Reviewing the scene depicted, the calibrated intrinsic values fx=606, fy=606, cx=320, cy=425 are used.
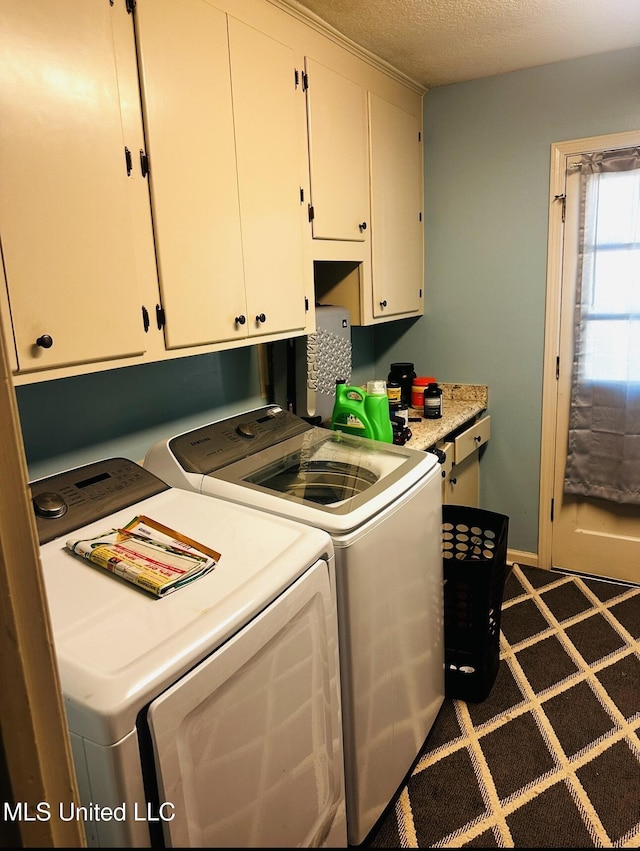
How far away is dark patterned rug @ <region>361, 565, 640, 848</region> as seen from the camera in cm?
171

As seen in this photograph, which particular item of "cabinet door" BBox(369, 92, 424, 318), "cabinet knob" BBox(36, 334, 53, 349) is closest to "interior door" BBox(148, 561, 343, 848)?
"cabinet knob" BBox(36, 334, 53, 349)

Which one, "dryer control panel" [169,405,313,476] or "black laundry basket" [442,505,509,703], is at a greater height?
"dryer control panel" [169,405,313,476]

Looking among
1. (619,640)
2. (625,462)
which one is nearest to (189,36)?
(625,462)

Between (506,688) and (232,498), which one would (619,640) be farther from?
(232,498)

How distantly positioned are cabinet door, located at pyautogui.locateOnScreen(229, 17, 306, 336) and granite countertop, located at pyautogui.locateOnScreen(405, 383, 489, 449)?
0.73 metres

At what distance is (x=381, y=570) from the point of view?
159 cm

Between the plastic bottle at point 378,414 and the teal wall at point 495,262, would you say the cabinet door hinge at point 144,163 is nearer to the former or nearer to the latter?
the teal wall at point 495,262

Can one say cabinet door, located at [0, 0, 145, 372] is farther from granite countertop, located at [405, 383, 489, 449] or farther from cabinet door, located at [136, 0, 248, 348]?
granite countertop, located at [405, 383, 489, 449]

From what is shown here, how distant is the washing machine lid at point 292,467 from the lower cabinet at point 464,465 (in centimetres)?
71

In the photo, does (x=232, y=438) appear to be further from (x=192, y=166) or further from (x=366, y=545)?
(x=192, y=166)

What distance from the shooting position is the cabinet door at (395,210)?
2.65m

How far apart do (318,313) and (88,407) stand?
971mm

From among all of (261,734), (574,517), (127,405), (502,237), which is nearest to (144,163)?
(127,405)

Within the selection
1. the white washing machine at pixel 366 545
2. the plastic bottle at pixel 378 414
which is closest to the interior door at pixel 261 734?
the white washing machine at pixel 366 545
